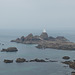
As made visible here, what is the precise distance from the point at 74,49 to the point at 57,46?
26.5 ft

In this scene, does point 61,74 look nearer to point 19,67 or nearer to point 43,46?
point 19,67

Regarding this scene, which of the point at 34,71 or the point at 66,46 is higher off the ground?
the point at 66,46

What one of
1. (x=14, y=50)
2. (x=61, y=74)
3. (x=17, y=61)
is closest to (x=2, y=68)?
(x=17, y=61)

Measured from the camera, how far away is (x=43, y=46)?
281 feet

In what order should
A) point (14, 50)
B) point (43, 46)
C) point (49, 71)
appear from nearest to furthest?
1. point (49, 71)
2. point (14, 50)
3. point (43, 46)

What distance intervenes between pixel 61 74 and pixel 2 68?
14.0 m

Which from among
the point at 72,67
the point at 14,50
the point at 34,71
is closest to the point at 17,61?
the point at 34,71

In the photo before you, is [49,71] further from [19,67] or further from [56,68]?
[19,67]

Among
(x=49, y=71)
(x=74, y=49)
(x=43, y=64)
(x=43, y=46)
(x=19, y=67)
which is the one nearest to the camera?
(x=49, y=71)

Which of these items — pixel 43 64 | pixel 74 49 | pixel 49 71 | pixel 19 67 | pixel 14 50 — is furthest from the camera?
pixel 74 49

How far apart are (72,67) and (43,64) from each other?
7.98 m

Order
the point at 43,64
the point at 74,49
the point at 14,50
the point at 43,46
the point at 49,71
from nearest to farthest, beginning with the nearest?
1. the point at 49,71
2. the point at 43,64
3. the point at 14,50
4. the point at 74,49
5. the point at 43,46

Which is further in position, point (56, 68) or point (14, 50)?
point (14, 50)

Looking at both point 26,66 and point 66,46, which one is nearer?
Answer: point 26,66
